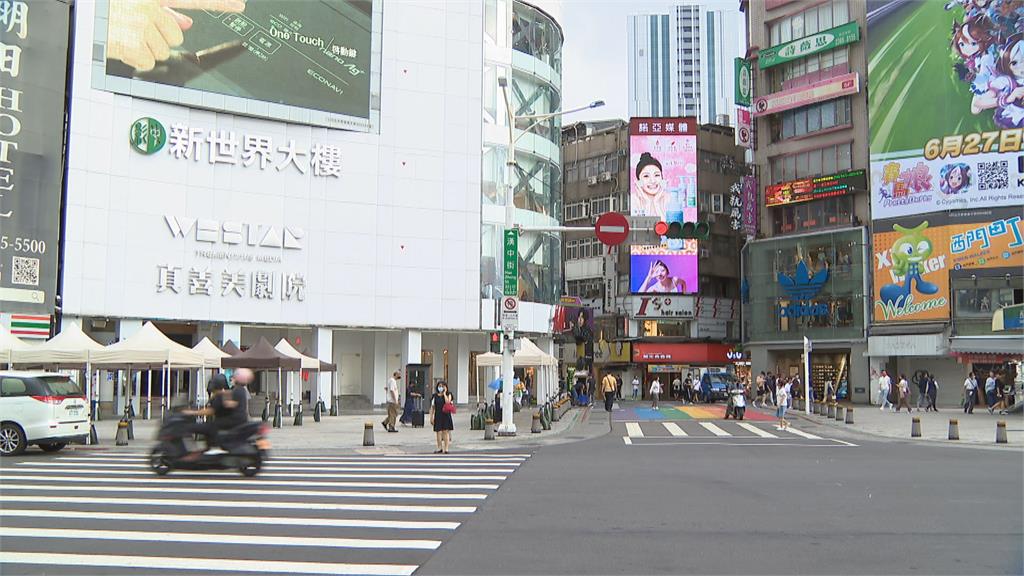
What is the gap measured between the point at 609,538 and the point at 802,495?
4.60 m

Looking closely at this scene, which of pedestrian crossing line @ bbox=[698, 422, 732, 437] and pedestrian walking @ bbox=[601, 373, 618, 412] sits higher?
pedestrian walking @ bbox=[601, 373, 618, 412]

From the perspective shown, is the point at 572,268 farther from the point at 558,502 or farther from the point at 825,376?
the point at 558,502

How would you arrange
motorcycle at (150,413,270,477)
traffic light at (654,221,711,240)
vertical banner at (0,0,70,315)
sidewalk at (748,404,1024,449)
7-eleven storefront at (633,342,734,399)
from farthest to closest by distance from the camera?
7-eleven storefront at (633,342,734,399), vertical banner at (0,0,70,315), sidewalk at (748,404,1024,449), traffic light at (654,221,711,240), motorcycle at (150,413,270,477)

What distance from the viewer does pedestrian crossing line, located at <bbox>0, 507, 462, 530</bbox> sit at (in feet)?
33.7

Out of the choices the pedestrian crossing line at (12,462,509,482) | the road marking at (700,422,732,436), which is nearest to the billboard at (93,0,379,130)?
the road marking at (700,422,732,436)

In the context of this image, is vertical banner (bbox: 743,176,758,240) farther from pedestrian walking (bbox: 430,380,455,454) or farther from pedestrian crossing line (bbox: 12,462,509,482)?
pedestrian crossing line (bbox: 12,462,509,482)

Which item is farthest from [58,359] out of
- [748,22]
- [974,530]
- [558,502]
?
[748,22]

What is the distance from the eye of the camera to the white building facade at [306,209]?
38531mm

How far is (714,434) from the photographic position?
1065 inches

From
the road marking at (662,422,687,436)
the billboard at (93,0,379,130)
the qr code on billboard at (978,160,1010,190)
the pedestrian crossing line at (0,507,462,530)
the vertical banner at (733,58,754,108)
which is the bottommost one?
the road marking at (662,422,687,436)

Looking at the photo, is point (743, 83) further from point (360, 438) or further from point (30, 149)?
point (360, 438)

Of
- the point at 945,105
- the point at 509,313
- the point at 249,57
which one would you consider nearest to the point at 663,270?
the point at 945,105

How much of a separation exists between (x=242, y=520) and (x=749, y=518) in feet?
20.0

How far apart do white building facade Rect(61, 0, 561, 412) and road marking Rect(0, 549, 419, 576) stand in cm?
3168
